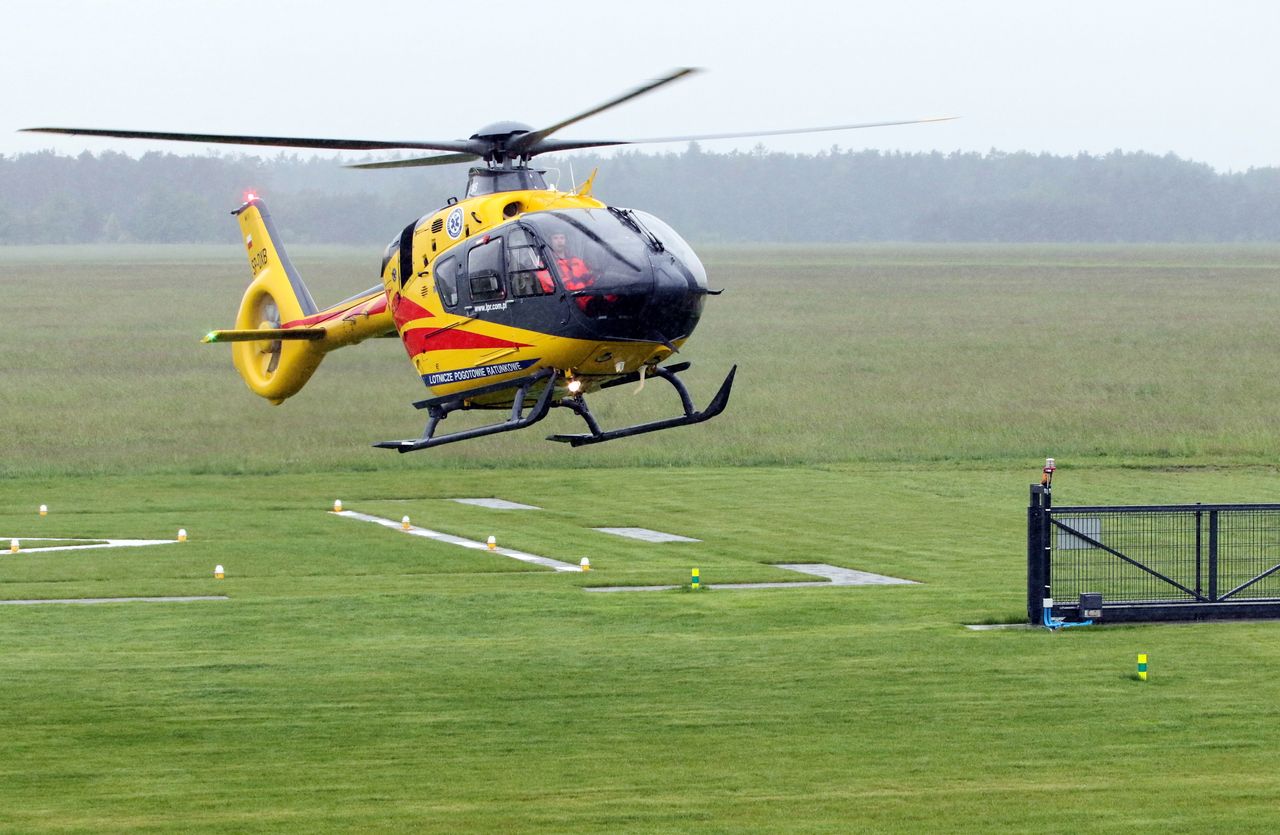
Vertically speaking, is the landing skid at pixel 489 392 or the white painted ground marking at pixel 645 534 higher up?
the landing skid at pixel 489 392

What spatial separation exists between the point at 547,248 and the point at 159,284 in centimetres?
14410

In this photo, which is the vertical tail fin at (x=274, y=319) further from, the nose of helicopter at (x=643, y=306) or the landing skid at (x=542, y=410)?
the nose of helicopter at (x=643, y=306)

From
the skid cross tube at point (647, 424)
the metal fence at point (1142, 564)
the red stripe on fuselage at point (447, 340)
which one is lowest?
the metal fence at point (1142, 564)

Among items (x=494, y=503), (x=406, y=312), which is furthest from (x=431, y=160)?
(x=494, y=503)

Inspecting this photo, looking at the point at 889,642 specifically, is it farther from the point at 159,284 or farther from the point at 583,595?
the point at 159,284

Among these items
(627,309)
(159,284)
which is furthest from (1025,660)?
(159,284)

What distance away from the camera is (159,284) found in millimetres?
164875

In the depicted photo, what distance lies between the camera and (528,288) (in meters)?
26.5

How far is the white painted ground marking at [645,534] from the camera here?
4384 cm

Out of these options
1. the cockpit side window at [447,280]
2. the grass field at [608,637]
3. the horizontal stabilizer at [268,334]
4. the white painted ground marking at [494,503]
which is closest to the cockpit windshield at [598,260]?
Answer: the cockpit side window at [447,280]

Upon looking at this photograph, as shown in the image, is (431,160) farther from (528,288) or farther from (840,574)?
(840,574)

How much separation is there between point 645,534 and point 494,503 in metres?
7.04

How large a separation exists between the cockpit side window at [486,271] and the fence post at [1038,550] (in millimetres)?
8404

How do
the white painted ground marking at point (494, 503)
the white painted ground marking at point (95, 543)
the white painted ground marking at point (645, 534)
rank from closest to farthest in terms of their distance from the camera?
Result: the white painted ground marking at point (95, 543)
the white painted ground marking at point (645, 534)
the white painted ground marking at point (494, 503)
